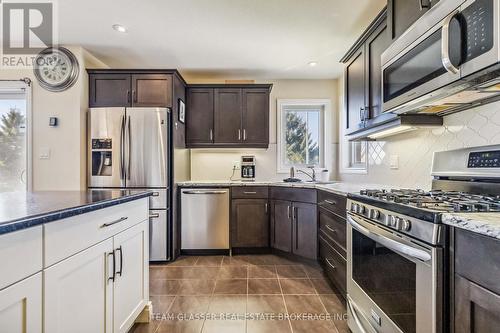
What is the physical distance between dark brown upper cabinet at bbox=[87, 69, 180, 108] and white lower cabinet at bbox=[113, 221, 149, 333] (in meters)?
1.80

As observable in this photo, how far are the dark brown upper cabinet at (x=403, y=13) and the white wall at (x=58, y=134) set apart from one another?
3.14 m

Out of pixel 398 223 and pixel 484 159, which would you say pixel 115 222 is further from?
pixel 484 159

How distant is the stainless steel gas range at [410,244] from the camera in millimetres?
954

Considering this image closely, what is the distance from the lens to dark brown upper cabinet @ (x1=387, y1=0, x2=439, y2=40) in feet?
4.44

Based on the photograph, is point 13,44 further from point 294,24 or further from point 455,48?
point 455,48

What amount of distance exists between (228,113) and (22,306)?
302 centimetres

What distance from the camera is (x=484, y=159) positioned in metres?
1.34

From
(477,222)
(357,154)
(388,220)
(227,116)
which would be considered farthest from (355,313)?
(227,116)

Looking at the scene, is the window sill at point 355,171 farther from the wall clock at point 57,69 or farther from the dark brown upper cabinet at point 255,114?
the wall clock at point 57,69

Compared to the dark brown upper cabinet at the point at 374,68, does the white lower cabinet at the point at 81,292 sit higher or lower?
lower

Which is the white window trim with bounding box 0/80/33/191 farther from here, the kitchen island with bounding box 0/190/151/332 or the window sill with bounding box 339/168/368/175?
the window sill with bounding box 339/168/368/175

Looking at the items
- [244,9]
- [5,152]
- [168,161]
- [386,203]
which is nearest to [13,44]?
[5,152]

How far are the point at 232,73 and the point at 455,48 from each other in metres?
2.98

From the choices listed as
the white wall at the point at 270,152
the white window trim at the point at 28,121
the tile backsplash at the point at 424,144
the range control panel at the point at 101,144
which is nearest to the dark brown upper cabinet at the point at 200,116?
the white wall at the point at 270,152
